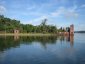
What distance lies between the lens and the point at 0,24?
124938 millimetres

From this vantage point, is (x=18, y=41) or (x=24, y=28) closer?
(x=18, y=41)

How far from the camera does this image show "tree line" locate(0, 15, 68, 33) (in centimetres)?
12550

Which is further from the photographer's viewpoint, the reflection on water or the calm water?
the reflection on water

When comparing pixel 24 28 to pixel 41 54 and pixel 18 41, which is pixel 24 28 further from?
pixel 41 54

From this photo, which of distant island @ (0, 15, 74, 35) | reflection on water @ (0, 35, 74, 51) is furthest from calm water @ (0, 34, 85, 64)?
distant island @ (0, 15, 74, 35)

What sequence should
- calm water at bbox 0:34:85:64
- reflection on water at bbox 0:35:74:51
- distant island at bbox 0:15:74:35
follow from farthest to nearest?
distant island at bbox 0:15:74:35 < reflection on water at bbox 0:35:74:51 < calm water at bbox 0:34:85:64

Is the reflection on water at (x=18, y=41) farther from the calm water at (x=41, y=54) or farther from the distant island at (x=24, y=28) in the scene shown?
Result: the distant island at (x=24, y=28)

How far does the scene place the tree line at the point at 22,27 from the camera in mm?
125500

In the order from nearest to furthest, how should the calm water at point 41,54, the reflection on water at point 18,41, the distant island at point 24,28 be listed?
the calm water at point 41,54 < the reflection on water at point 18,41 < the distant island at point 24,28

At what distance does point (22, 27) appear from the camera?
5418 inches

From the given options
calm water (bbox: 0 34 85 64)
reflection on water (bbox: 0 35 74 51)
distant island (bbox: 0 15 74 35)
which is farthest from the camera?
distant island (bbox: 0 15 74 35)

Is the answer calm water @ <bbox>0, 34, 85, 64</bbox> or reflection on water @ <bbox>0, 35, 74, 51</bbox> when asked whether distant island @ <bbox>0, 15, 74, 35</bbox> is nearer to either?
reflection on water @ <bbox>0, 35, 74, 51</bbox>

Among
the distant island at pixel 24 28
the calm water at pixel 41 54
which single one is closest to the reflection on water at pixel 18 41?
the calm water at pixel 41 54

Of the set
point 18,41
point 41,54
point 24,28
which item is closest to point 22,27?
point 24,28
